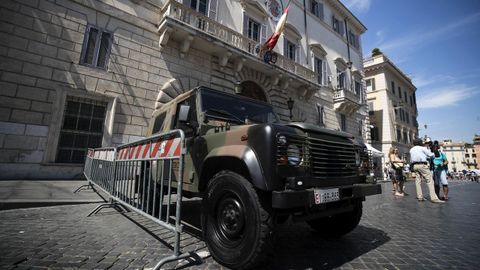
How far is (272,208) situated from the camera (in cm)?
211

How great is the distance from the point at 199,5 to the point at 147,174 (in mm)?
10288

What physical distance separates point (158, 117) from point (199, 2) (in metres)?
9.11

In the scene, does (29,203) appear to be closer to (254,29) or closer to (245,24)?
(245,24)

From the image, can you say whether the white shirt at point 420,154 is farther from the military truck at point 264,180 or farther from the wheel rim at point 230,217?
the wheel rim at point 230,217

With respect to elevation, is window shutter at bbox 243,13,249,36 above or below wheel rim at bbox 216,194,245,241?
above

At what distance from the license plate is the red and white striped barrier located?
154 centimetres

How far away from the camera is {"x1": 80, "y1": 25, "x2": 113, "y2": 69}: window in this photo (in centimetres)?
844

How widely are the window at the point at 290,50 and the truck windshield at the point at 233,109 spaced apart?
43.6 ft

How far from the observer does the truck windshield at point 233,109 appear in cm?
360

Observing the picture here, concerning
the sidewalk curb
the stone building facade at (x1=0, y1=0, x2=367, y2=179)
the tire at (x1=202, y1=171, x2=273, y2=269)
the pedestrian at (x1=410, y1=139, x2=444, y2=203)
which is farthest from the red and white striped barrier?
the pedestrian at (x1=410, y1=139, x2=444, y2=203)

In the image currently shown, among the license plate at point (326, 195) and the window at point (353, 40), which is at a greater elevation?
the window at point (353, 40)

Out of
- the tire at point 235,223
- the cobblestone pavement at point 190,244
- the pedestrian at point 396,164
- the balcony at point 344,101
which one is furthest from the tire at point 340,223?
the balcony at point 344,101

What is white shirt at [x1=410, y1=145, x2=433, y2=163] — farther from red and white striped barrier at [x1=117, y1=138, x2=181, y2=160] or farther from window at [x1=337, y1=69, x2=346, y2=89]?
window at [x1=337, y1=69, x2=346, y2=89]

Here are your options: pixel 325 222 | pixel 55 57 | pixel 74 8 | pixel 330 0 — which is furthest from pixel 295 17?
pixel 325 222
